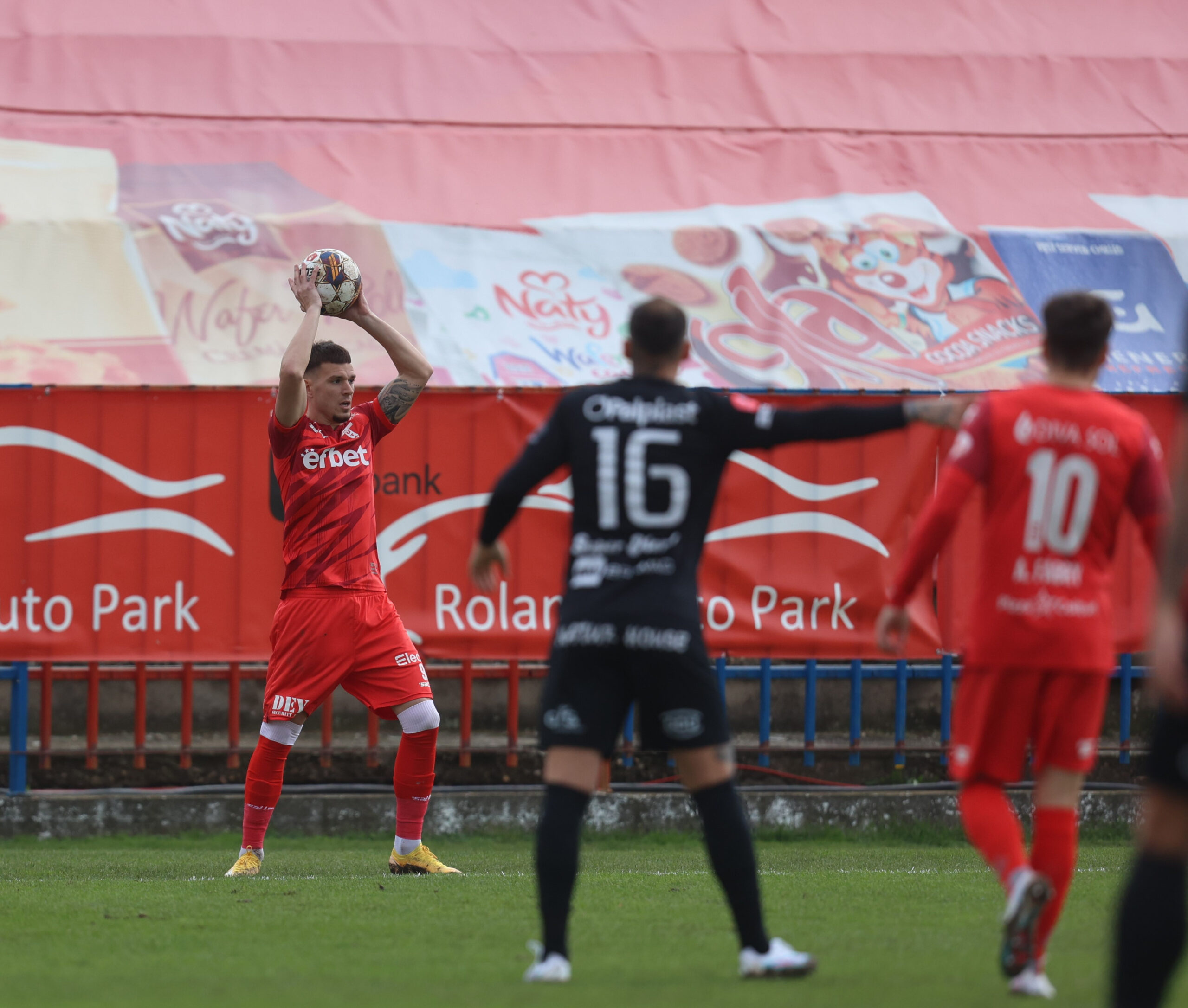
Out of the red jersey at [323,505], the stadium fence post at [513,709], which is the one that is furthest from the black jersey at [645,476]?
the stadium fence post at [513,709]

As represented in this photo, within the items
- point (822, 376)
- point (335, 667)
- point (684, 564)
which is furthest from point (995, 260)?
point (684, 564)

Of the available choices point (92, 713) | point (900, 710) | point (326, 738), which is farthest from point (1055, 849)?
point (92, 713)

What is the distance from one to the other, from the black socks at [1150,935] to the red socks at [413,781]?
405 cm

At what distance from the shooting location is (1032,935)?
147 inches

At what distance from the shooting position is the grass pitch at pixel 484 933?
3916mm

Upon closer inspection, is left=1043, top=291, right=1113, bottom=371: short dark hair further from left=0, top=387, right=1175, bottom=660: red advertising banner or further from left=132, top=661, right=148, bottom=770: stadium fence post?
left=132, top=661, right=148, bottom=770: stadium fence post

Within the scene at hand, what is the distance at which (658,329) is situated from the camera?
4.10m

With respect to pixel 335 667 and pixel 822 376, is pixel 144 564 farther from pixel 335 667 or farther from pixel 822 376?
pixel 822 376

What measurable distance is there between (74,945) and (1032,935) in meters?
2.97

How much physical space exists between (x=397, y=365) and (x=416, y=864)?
2227 mm

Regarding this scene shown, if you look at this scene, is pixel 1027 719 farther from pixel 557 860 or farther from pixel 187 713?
pixel 187 713

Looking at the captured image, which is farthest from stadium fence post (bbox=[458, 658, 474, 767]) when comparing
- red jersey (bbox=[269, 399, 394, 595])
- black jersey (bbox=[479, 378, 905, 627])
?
black jersey (bbox=[479, 378, 905, 627])

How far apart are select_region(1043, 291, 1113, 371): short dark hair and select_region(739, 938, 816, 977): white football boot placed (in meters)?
1.72

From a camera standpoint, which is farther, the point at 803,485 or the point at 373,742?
A: the point at 373,742
